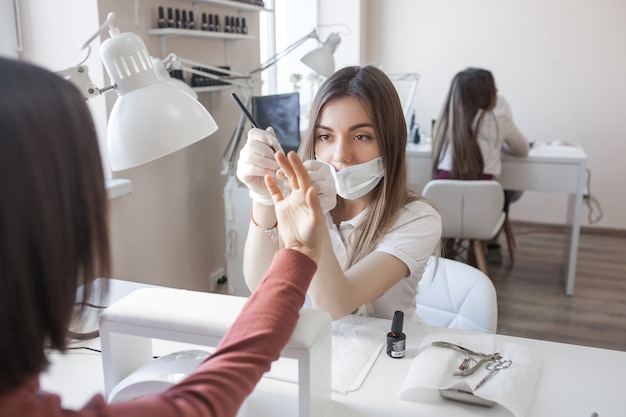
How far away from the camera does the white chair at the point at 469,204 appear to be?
265 centimetres

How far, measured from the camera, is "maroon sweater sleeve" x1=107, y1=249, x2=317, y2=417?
0.52 meters

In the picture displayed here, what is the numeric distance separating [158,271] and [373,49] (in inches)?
117

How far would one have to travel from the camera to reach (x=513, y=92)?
4.22 m

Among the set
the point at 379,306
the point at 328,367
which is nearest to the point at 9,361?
the point at 328,367

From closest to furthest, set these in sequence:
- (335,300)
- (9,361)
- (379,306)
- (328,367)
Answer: (9,361), (328,367), (335,300), (379,306)

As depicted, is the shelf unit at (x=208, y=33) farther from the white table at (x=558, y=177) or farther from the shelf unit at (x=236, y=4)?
the white table at (x=558, y=177)

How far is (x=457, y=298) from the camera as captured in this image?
56.3 inches

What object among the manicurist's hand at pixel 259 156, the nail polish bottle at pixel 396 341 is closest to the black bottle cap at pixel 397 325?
the nail polish bottle at pixel 396 341

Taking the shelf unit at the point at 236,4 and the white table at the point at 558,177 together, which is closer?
the shelf unit at the point at 236,4

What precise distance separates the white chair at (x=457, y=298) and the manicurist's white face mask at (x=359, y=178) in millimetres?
271

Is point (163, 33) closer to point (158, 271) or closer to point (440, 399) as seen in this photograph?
point (158, 271)

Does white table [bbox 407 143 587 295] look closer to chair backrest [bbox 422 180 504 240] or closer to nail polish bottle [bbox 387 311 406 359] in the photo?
chair backrest [bbox 422 180 504 240]

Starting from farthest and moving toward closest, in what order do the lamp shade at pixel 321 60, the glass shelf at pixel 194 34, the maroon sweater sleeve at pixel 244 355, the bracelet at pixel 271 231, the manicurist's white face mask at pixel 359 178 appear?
the lamp shade at pixel 321 60 < the glass shelf at pixel 194 34 < the manicurist's white face mask at pixel 359 178 < the bracelet at pixel 271 231 < the maroon sweater sleeve at pixel 244 355

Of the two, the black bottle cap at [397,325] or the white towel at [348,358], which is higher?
the black bottle cap at [397,325]
